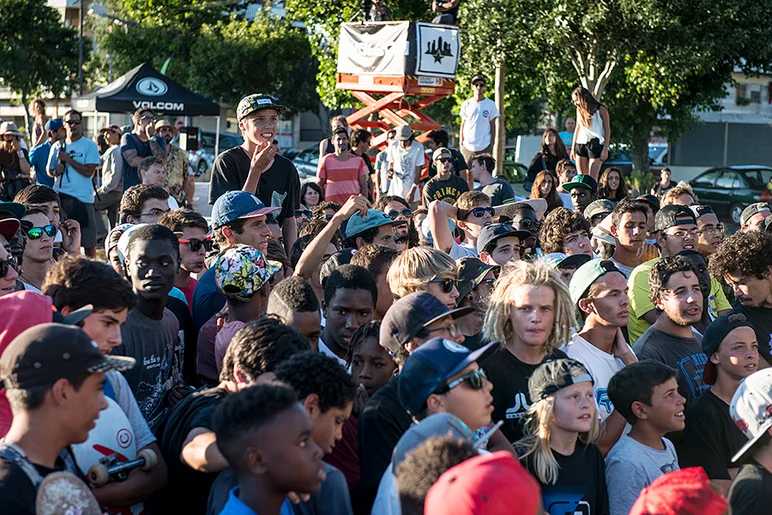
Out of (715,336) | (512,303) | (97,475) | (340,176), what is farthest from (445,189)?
(97,475)

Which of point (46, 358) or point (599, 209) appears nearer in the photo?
point (46, 358)

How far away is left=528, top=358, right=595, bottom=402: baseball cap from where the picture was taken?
4375 mm

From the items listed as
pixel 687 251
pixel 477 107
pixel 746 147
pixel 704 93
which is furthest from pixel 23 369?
pixel 746 147

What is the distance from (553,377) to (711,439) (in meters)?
1.06

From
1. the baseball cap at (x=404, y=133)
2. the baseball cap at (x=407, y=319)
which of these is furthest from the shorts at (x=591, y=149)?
the baseball cap at (x=407, y=319)

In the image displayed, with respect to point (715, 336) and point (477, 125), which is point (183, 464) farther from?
point (477, 125)

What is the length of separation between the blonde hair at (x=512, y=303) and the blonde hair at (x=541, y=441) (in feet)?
1.79

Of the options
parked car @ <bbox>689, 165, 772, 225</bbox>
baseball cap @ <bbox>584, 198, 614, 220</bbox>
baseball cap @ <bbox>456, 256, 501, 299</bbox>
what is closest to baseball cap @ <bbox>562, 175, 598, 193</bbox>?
baseball cap @ <bbox>584, 198, 614, 220</bbox>

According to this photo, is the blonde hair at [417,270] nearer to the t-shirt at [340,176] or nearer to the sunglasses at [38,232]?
the sunglasses at [38,232]

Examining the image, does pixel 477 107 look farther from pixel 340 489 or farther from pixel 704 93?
pixel 340 489

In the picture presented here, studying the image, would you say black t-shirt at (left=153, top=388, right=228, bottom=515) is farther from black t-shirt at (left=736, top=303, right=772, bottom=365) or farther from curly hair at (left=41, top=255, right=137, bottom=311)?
black t-shirt at (left=736, top=303, right=772, bottom=365)

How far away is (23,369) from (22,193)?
4738mm

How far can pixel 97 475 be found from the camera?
3541 mm

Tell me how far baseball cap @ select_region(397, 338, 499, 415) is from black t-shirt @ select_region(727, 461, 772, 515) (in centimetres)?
123
